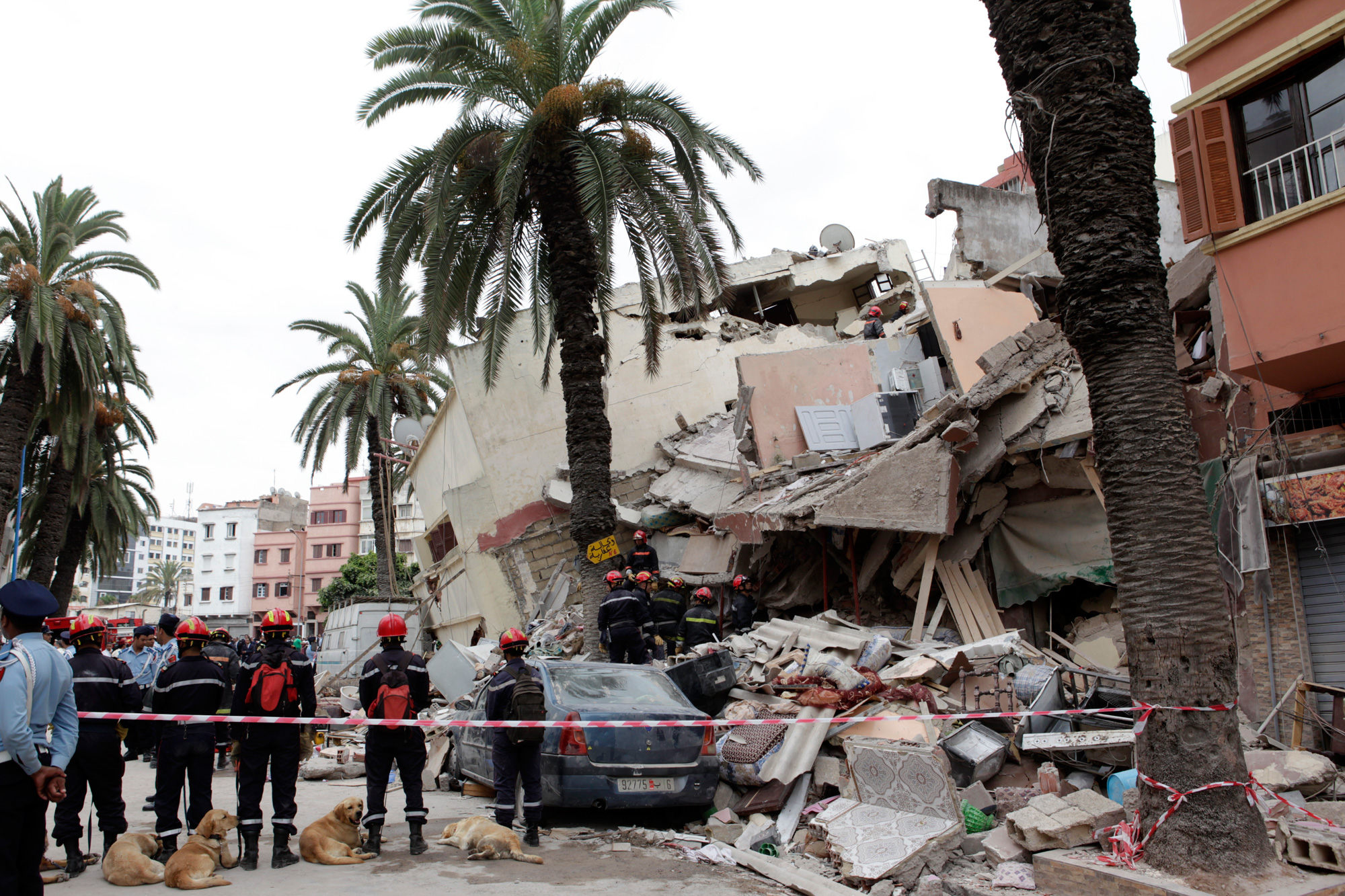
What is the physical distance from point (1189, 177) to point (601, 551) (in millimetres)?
8309

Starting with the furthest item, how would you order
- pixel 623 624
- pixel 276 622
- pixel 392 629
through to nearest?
pixel 623 624
pixel 392 629
pixel 276 622

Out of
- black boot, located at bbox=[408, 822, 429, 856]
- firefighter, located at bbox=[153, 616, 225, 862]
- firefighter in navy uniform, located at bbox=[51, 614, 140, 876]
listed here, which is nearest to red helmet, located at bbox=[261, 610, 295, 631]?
firefighter, located at bbox=[153, 616, 225, 862]

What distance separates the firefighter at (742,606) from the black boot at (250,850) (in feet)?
26.9

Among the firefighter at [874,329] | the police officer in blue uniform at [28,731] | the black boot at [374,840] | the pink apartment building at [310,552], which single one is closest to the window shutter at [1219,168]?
the black boot at [374,840]

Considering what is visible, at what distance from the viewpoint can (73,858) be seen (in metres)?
6.08

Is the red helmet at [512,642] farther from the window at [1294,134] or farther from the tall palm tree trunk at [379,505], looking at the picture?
the tall palm tree trunk at [379,505]

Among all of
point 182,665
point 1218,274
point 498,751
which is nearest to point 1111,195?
point 1218,274

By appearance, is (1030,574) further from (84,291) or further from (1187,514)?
(84,291)

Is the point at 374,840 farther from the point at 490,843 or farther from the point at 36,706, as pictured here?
the point at 36,706

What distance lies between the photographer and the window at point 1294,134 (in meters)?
8.57

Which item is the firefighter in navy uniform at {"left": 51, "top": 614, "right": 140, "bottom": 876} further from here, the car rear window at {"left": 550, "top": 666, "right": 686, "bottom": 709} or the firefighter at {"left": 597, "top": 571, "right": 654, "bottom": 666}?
the firefighter at {"left": 597, "top": 571, "right": 654, "bottom": 666}

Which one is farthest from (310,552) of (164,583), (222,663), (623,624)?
(623,624)

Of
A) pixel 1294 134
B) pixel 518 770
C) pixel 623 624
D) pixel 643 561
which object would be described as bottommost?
pixel 518 770

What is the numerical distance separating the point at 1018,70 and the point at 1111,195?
1.20 meters
